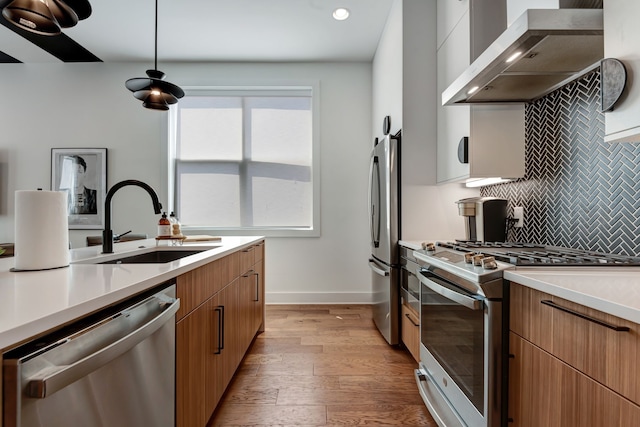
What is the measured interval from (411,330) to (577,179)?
1.29 meters

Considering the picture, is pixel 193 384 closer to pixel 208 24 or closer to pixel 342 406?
pixel 342 406

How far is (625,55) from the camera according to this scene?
38.9 inches

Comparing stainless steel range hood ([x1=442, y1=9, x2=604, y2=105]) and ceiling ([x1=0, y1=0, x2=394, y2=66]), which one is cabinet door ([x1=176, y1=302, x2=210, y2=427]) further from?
ceiling ([x1=0, y1=0, x2=394, y2=66])

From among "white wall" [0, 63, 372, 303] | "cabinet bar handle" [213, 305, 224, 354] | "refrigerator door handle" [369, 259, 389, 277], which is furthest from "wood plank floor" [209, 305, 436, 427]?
"white wall" [0, 63, 372, 303]

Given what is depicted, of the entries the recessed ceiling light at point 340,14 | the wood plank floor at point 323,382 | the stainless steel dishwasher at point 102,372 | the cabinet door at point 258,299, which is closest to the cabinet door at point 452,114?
the recessed ceiling light at point 340,14

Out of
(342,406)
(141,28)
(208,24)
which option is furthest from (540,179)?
(141,28)

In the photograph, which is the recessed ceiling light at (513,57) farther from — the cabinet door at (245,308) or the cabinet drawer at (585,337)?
the cabinet door at (245,308)

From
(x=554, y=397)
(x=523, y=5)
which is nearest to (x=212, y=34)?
(x=523, y=5)

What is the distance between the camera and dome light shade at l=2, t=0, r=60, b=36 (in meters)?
1.21

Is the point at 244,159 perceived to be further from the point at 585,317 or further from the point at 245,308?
the point at 585,317

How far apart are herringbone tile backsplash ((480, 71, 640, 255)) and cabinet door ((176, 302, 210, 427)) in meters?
1.76

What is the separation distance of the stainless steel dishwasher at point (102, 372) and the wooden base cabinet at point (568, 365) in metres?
1.07

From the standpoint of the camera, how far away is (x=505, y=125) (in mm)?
1973

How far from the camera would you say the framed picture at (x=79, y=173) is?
3.86 meters
